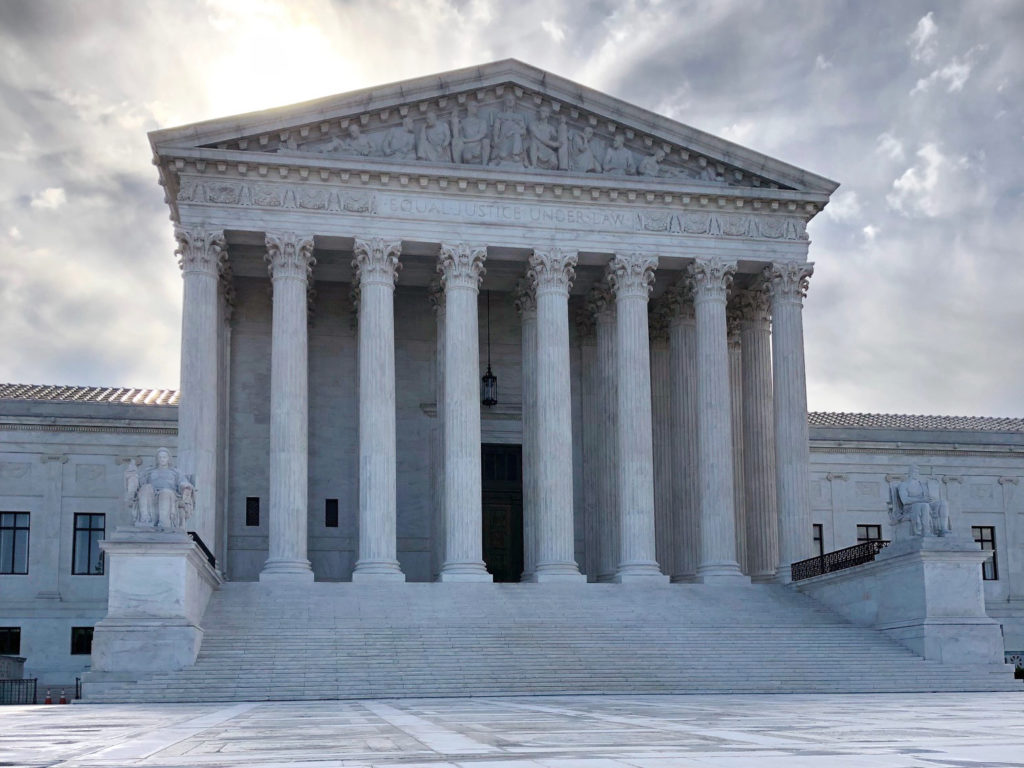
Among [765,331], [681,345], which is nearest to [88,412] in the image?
[681,345]

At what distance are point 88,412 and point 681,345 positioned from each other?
24835mm

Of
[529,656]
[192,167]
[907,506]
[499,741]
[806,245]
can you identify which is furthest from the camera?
[806,245]

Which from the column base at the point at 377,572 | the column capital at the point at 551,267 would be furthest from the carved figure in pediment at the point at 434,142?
the column base at the point at 377,572

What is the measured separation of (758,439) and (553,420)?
10.1 m

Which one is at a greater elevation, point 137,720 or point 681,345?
point 681,345

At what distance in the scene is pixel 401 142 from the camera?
158 ft

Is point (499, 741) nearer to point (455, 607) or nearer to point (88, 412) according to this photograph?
point (455, 607)

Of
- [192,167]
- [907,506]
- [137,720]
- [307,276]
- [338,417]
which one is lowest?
[137,720]

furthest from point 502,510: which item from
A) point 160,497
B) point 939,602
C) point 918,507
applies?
point 160,497

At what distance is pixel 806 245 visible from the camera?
51.0m

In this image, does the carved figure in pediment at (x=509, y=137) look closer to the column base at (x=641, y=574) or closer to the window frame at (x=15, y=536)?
the column base at (x=641, y=574)

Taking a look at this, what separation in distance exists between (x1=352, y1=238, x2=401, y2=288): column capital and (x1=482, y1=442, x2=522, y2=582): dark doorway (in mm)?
10654

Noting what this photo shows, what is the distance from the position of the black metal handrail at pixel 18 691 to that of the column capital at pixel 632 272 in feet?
81.2

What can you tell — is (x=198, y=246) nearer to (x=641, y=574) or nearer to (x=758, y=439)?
(x=641, y=574)
